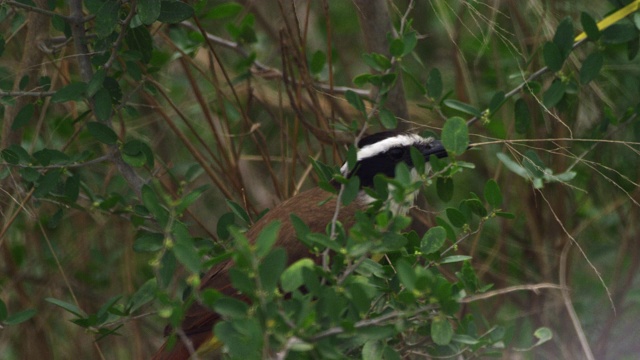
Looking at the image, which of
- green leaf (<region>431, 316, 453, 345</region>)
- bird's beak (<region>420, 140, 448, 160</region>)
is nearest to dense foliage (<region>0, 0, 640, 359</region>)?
green leaf (<region>431, 316, 453, 345</region>)

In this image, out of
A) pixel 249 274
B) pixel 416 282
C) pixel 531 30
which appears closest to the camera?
pixel 249 274

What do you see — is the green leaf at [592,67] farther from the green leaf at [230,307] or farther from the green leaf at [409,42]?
the green leaf at [230,307]

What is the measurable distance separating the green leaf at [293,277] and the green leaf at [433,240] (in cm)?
49

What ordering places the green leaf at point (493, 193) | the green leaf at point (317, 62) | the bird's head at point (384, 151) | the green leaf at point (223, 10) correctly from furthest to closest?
the green leaf at point (317, 62), the green leaf at point (223, 10), the bird's head at point (384, 151), the green leaf at point (493, 193)

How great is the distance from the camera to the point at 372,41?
384cm

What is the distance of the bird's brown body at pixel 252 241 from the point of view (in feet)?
10.9

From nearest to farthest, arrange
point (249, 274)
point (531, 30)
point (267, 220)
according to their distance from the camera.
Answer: point (249, 274) < point (267, 220) < point (531, 30)

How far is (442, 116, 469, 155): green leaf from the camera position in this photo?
8.38 ft

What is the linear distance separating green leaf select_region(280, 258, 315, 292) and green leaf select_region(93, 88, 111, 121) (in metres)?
1.20

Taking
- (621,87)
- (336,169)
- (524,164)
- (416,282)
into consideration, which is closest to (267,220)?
(336,169)

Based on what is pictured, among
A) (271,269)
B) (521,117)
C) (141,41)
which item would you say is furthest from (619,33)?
(271,269)

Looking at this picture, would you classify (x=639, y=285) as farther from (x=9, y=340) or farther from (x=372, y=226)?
(x=9, y=340)

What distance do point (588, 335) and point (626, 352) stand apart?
357 millimetres

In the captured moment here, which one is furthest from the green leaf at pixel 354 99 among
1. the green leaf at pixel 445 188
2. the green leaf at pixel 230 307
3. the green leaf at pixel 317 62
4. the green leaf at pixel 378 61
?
the green leaf at pixel 317 62
